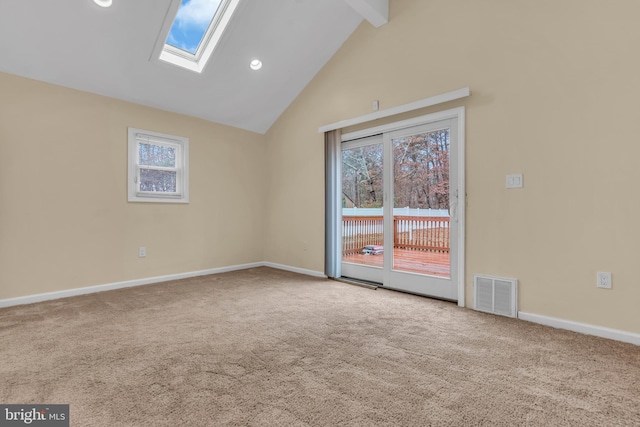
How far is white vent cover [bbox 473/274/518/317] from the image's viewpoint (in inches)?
108

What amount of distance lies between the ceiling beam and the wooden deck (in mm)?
2730

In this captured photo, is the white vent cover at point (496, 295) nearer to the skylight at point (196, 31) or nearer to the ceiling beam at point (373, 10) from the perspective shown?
the ceiling beam at point (373, 10)

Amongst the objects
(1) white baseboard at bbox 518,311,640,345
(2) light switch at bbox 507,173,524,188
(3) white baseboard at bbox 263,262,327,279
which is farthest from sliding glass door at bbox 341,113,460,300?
(1) white baseboard at bbox 518,311,640,345

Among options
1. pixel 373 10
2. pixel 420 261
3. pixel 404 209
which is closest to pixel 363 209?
pixel 404 209

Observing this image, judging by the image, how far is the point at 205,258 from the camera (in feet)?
15.1

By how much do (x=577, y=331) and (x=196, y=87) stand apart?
477 cm

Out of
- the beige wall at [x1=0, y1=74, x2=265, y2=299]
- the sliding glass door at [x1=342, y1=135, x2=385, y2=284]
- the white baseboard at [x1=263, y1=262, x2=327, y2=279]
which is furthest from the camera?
the white baseboard at [x1=263, y1=262, x2=327, y2=279]

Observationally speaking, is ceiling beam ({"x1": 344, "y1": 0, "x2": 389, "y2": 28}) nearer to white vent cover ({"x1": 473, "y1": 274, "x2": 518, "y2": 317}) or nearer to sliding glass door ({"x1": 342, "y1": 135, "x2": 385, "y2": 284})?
sliding glass door ({"x1": 342, "y1": 135, "x2": 385, "y2": 284})

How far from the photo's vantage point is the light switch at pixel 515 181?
2.71m

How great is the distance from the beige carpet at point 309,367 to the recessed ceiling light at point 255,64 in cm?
300

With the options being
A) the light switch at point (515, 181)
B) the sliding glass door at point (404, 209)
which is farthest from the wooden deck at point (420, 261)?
the light switch at point (515, 181)

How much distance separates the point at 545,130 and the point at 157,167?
4.38 metres

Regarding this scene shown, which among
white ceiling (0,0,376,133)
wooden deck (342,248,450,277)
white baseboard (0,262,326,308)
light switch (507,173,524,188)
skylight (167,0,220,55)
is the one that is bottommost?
white baseboard (0,262,326,308)

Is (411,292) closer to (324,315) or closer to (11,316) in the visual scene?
(324,315)
